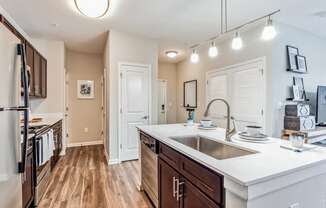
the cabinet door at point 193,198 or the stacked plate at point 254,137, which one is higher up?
the stacked plate at point 254,137

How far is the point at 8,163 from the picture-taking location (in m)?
1.21

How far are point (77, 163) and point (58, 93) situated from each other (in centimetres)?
184

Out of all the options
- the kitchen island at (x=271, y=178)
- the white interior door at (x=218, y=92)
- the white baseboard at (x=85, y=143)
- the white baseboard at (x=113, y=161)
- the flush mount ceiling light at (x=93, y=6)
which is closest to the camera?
the kitchen island at (x=271, y=178)

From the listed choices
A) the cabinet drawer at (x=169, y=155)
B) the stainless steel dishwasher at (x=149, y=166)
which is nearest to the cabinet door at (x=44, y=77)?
the stainless steel dishwasher at (x=149, y=166)

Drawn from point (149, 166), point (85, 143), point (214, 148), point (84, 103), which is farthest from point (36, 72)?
point (214, 148)

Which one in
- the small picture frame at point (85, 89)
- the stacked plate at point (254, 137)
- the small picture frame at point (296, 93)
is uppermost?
the small picture frame at point (85, 89)

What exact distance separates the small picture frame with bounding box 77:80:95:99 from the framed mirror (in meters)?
3.04

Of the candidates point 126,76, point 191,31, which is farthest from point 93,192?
point 191,31

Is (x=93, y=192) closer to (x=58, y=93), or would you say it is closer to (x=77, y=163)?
(x=77, y=163)

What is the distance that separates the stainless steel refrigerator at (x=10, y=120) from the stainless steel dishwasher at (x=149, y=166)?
120 centimetres

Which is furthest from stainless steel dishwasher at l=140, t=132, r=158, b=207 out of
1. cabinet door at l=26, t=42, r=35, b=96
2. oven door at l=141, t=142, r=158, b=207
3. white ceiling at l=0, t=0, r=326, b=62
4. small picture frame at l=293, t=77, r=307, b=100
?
small picture frame at l=293, t=77, r=307, b=100

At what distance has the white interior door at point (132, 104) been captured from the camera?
413 centimetres

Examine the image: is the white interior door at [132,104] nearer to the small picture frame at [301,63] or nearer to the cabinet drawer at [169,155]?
the cabinet drawer at [169,155]

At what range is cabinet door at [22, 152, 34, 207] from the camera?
1982 millimetres
